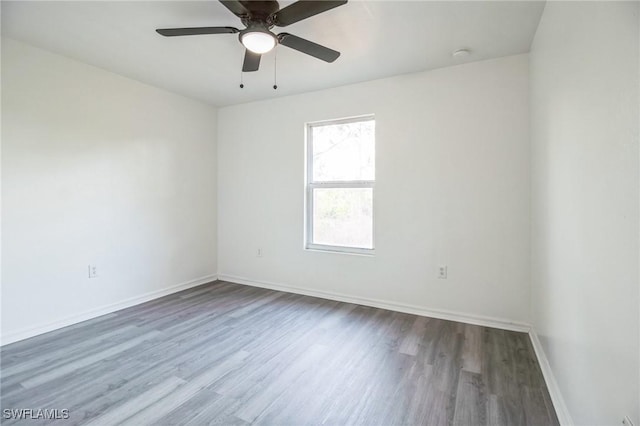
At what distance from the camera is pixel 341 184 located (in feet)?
11.8

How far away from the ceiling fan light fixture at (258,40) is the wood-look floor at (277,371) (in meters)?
2.18

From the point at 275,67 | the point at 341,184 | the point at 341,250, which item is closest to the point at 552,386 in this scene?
the point at 341,250

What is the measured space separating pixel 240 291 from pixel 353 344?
1.95 meters

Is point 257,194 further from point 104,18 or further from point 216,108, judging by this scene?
point 104,18

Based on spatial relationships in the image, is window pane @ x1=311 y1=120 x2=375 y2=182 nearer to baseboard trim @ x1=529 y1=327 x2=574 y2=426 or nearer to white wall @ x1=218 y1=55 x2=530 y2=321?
white wall @ x1=218 y1=55 x2=530 y2=321

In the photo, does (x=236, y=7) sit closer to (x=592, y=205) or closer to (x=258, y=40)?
(x=258, y=40)

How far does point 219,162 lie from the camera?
14.4ft

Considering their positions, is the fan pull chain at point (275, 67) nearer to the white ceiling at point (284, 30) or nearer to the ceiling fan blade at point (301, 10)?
the white ceiling at point (284, 30)

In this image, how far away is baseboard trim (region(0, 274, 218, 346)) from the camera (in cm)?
249

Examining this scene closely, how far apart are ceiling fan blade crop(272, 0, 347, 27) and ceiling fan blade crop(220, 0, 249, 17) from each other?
6.8 inches

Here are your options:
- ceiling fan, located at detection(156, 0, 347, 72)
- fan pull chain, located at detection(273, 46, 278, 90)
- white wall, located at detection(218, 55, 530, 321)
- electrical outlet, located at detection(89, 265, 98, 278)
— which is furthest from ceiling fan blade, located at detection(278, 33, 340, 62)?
electrical outlet, located at detection(89, 265, 98, 278)

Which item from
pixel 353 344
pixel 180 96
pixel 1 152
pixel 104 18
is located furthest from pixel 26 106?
pixel 353 344

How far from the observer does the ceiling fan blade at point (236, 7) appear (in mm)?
1656

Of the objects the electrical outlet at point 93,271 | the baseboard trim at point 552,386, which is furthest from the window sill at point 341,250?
the electrical outlet at point 93,271
